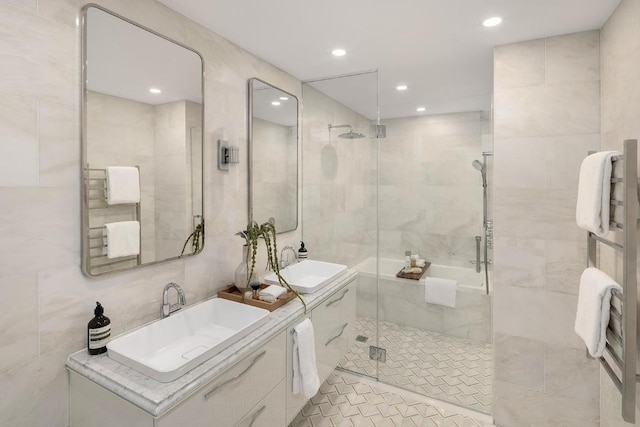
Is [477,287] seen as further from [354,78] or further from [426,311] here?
[354,78]

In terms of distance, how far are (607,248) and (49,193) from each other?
2690mm

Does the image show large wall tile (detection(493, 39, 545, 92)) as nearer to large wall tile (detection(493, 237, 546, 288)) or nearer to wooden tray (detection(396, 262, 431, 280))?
large wall tile (detection(493, 237, 546, 288))

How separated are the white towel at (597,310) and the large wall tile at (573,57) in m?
1.17

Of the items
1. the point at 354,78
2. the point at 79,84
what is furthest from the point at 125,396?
the point at 354,78

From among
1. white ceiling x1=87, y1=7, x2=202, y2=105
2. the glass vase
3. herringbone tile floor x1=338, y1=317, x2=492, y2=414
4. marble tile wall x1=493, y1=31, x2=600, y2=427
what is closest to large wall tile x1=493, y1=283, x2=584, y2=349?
marble tile wall x1=493, y1=31, x2=600, y2=427

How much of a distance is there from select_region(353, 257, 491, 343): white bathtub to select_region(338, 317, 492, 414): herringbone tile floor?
8 cm

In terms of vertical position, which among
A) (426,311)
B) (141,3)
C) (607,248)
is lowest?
(426,311)

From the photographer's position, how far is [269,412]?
1.56m

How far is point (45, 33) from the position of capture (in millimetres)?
1203

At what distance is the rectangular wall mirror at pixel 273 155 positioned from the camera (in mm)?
2270

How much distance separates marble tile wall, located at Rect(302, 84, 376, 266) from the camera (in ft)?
9.46

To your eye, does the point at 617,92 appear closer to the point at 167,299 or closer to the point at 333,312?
the point at 333,312

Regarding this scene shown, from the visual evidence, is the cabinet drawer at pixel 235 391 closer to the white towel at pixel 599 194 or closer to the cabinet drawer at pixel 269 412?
the cabinet drawer at pixel 269 412

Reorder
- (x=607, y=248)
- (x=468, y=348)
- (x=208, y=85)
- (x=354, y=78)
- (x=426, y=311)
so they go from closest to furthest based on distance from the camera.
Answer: (x=607, y=248) < (x=208, y=85) < (x=354, y=78) < (x=468, y=348) < (x=426, y=311)
